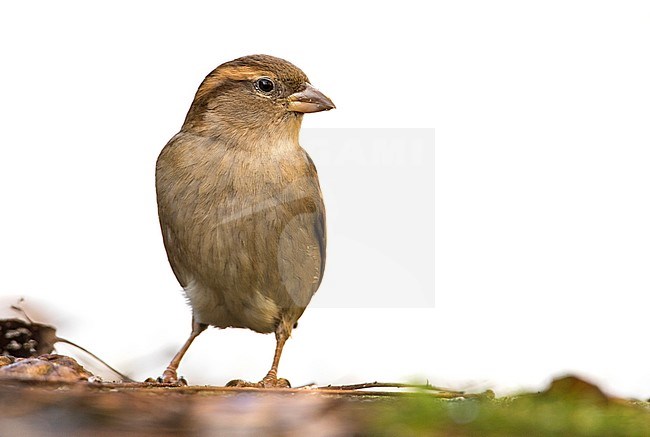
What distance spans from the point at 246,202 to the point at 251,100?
63 cm

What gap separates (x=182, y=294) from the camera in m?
3.89

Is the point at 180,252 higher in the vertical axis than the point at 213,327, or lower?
higher

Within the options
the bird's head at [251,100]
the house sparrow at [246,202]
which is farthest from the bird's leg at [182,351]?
the bird's head at [251,100]

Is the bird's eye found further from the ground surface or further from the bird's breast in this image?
the ground surface

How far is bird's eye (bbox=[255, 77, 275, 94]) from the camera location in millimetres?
3977

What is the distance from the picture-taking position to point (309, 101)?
384cm

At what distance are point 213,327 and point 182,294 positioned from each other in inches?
9.0

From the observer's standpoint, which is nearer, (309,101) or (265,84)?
(309,101)

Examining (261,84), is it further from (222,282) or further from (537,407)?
(537,407)

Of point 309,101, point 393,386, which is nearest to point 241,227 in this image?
point 309,101

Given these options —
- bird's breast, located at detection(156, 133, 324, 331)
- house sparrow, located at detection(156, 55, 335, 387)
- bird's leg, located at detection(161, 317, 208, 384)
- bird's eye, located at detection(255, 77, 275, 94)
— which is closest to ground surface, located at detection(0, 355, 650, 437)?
house sparrow, located at detection(156, 55, 335, 387)

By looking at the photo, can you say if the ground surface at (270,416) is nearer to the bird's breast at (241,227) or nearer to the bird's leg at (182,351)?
the bird's breast at (241,227)

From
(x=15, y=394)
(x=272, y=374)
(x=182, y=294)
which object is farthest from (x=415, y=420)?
(x=182, y=294)

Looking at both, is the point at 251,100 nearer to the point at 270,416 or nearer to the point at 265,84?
the point at 265,84
